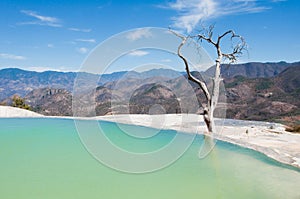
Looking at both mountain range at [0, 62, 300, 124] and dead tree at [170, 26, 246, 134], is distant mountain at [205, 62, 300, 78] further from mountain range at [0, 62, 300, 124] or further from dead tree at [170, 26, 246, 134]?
dead tree at [170, 26, 246, 134]

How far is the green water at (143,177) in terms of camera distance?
473 centimetres

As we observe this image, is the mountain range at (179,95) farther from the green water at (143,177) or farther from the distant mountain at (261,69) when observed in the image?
the distant mountain at (261,69)

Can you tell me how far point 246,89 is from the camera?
51.9 meters

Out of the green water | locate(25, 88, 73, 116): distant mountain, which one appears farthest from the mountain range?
the green water

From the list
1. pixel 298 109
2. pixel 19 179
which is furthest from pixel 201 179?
pixel 298 109

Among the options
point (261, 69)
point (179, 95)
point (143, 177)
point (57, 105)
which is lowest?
point (143, 177)

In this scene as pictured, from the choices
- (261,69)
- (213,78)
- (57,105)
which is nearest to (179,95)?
(213,78)

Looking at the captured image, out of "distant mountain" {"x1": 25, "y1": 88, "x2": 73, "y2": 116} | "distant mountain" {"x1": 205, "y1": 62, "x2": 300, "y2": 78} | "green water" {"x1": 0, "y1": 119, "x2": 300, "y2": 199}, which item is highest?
"distant mountain" {"x1": 205, "y1": 62, "x2": 300, "y2": 78}

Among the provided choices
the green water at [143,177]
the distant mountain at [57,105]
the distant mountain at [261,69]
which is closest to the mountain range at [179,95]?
the distant mountain at [57,105]

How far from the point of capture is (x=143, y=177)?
5711mm

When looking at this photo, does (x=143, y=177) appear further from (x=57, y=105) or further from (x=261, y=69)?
(x=261, y=69)

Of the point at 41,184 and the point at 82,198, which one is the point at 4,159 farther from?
the point at 82,198

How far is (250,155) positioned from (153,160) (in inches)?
95.2

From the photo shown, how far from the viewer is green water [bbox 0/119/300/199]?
4.73 m
